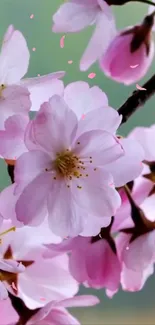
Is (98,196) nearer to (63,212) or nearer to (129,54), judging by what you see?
(63,212)

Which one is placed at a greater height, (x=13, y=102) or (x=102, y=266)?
(x=13, y=102)

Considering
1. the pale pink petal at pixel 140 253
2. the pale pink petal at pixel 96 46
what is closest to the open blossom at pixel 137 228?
the pale pink petal at pixel 140 253

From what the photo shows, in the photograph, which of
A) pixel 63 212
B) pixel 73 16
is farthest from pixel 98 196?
pixel 73 16

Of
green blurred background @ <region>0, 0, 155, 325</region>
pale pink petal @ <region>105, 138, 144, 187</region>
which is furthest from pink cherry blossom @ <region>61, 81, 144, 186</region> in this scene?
green blurred background @ <region>0, 0, 155, 325</region>

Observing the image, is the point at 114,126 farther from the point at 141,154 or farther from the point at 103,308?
the point at 103,308

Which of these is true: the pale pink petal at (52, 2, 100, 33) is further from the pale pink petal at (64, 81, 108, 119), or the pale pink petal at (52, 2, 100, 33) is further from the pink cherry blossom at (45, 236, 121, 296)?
the pink cherry blossom at (45, 236, 121, 296)

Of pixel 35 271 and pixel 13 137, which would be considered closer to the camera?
pixel 13 137
